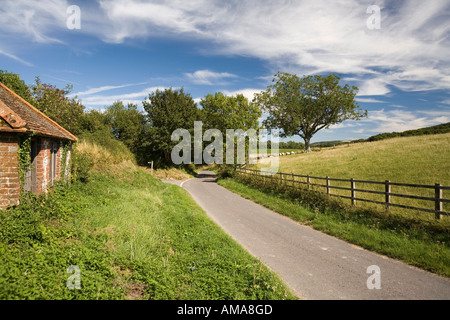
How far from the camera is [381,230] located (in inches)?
329

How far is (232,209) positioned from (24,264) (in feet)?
33.2

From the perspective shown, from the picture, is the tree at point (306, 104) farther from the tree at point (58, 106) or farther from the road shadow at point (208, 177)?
the tree at point (58, 106)

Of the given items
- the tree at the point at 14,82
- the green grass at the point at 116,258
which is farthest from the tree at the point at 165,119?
the green grass at the point at 116,258

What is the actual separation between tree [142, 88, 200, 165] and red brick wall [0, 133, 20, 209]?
90.7 ft

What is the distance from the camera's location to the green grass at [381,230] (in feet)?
20.7

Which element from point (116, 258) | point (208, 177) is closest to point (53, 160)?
point (116, 258)

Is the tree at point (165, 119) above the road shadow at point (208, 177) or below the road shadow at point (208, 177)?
above

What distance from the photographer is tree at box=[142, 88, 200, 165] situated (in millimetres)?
35125

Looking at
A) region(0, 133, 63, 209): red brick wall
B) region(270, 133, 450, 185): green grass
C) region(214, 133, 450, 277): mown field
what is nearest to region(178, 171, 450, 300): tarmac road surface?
region(214, 133, 450, 277): mown field

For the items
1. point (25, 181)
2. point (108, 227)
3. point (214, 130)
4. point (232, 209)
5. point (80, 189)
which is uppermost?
point (214, 130)

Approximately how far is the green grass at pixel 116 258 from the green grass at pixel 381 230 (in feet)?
13.1

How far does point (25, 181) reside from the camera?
780cm
